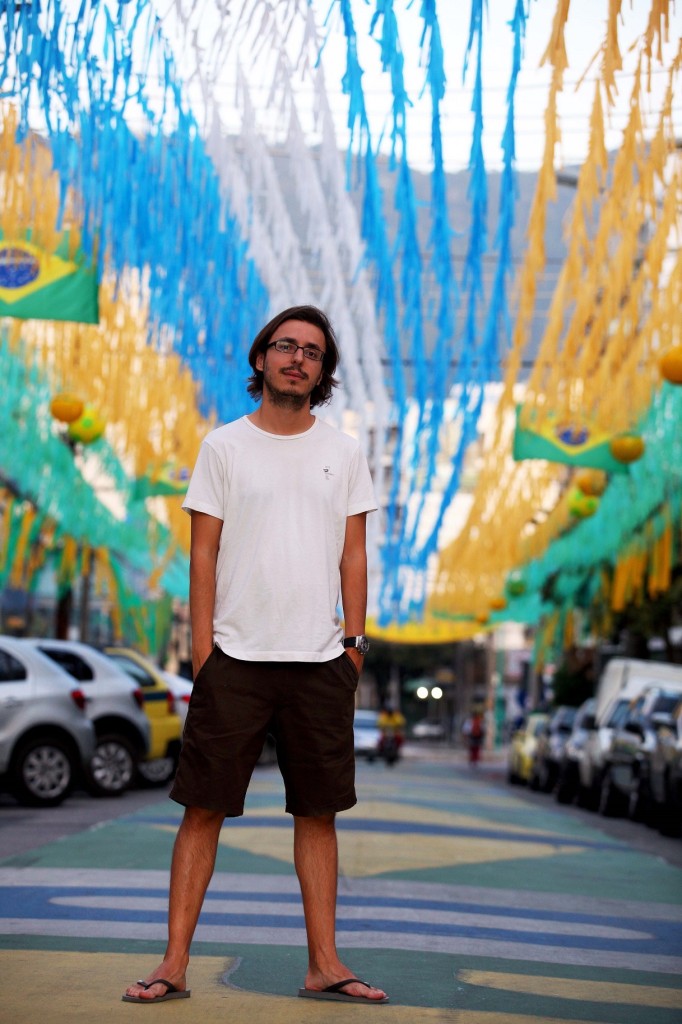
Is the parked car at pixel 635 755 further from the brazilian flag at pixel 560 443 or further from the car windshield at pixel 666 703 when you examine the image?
the brazilian flag at pixel 560 443

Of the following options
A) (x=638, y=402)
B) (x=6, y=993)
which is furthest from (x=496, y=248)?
(x=6, y=993)

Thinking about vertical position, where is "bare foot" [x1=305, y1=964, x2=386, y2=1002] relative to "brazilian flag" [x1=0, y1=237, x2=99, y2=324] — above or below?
below

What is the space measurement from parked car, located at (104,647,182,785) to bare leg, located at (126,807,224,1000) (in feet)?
48.4

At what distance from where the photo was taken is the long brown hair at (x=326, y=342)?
5.56m

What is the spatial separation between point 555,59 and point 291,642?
5174 mm

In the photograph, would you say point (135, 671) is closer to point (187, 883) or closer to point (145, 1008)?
point (187, 883)

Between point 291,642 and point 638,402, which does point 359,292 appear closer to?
point 638,402

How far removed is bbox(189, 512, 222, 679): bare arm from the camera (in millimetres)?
5277

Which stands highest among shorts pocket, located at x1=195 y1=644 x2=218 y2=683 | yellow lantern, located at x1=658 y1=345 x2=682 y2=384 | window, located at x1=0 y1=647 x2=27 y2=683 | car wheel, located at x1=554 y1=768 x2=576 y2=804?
yellow lantern, located at x1=658 y1=345 x2=682 y2=384

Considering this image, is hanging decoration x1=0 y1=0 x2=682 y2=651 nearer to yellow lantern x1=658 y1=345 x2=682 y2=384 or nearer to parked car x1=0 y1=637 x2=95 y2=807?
yellow lantern x1=658 y1=345 x2=682 y2=384

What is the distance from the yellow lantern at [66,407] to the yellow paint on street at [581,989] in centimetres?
1520

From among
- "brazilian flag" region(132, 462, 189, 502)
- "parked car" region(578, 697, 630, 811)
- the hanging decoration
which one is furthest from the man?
"brazilian flag" region(132, 462, 189, 502)

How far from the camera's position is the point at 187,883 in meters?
5.20

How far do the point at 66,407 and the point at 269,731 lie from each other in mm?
15573
